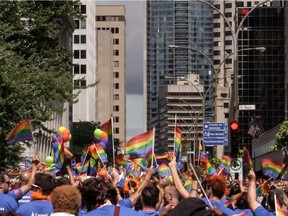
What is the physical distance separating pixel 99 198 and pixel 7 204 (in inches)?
94.4

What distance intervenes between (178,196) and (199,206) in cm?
357

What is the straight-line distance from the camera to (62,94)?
3728cm

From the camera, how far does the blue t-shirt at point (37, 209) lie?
9312mm

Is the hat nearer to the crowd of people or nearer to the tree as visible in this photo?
the crowd of people

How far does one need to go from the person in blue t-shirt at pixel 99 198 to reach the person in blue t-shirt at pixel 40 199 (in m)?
1.25

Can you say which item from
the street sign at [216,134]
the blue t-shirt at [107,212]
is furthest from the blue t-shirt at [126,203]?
the street sign at [216,134]

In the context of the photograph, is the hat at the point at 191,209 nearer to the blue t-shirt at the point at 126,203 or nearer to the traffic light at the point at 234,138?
the blue t-shirt at the point at 126,203

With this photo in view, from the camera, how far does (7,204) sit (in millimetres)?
10164

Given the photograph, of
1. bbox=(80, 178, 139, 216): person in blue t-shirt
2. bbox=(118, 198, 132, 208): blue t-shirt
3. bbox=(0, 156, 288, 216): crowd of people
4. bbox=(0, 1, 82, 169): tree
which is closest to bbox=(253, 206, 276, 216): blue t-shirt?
bbox=(0, 156, 288, 216): crowd of people

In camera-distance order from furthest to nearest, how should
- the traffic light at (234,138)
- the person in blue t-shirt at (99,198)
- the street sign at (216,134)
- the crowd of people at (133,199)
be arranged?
the street sign at (216,134), the traffic light at (234,138), the person in blue t-shirt at (99,198), the crowd of people at (133,199)

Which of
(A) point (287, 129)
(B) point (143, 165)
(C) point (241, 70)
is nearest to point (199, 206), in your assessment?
(B) point (143, 165)

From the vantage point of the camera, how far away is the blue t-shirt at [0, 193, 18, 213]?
1013 cm

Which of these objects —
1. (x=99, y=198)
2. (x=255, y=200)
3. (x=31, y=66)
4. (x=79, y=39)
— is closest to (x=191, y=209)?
(x=99, y=198)

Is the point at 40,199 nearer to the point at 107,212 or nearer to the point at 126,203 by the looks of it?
the point at 126,203
